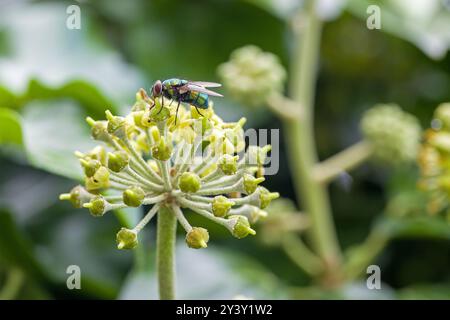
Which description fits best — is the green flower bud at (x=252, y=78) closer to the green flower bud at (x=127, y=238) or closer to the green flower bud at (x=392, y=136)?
the green flower bud at (x=392, y=136)

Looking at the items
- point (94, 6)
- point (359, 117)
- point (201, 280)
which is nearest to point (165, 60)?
point (94, 6)

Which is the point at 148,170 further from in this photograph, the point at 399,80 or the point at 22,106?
the point at 399,80

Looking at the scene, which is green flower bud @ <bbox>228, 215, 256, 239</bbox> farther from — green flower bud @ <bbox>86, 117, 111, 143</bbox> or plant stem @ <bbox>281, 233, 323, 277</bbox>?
plant stem @ <bbox>281, 233, 323, 277</bbox>

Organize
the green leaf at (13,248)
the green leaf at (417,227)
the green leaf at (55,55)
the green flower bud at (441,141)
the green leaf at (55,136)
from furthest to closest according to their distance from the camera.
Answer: the green leaf at (55,55)
the green leaf at (417,227)
the green leaf at (13,248)
the green flower bud at (441,141)
the green leaf at (55,136)

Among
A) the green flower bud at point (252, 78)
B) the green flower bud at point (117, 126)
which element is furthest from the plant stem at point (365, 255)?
the green flower bud at point (117, 126)
